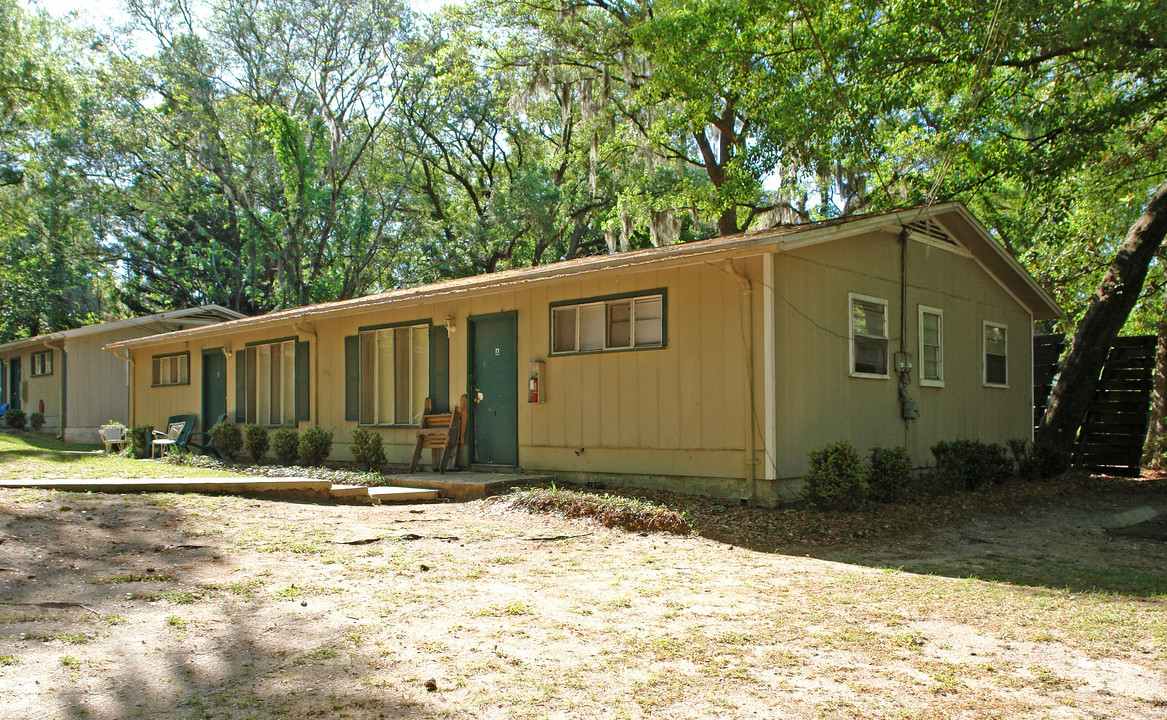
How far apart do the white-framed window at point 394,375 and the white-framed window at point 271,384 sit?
217 cm

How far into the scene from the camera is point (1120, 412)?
13.8 meters

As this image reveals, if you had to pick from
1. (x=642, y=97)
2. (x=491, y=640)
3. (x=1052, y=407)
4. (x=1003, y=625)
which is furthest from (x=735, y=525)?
(x=642, y=97)

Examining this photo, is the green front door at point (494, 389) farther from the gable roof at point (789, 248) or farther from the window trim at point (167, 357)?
the window trim at point (167, 357)

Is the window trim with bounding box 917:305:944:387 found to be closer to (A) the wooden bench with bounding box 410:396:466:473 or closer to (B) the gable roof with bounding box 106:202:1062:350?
(B) the gable roof with bounding box 106:202:1062:350

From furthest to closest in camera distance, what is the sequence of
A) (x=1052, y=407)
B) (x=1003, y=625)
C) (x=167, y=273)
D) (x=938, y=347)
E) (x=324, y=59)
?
(x=167, y=273) < (x=324, y=59) < (x=1052, y=407) < (x=938, y=347) < (x=1003, y=625)

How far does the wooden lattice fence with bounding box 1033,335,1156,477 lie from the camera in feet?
45.1

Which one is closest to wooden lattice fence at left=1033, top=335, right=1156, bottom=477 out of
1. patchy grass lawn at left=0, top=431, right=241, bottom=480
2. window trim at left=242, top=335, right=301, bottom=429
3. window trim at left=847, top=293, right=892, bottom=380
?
window trim at left=847, top=293, right=892, bottom=380

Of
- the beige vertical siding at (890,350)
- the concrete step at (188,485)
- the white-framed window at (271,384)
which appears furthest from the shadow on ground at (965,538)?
the white-framed window at (271,384)

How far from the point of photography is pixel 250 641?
4.16 m

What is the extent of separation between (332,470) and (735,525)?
273 inches

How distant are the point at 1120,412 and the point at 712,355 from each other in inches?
349

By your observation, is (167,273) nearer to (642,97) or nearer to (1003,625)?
(642,97)

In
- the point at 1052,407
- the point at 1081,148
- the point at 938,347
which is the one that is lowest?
the point at 1052,407

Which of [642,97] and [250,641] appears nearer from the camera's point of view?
[250,641]
